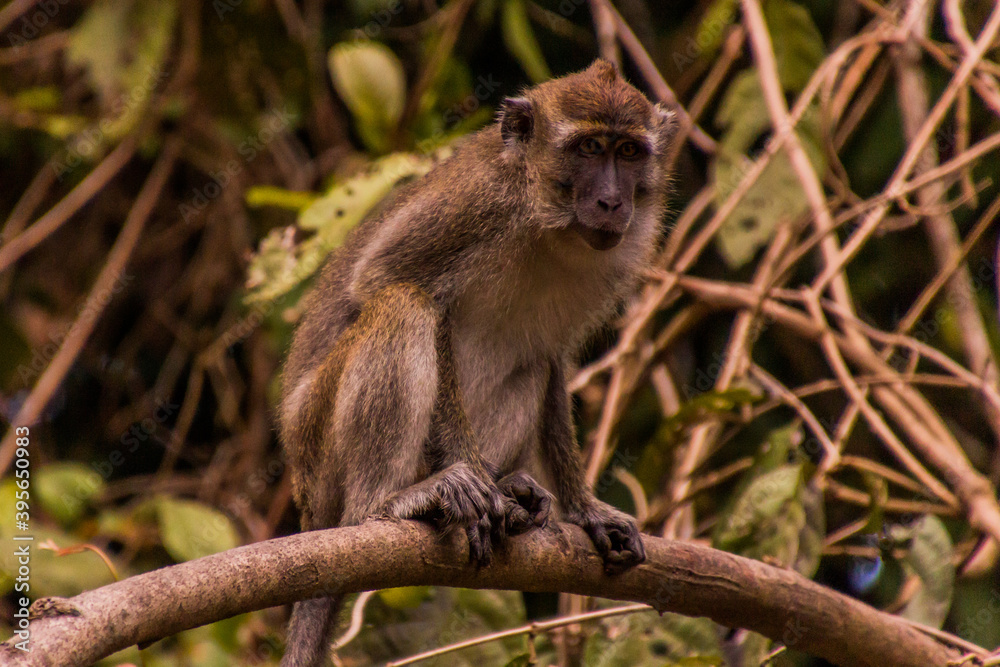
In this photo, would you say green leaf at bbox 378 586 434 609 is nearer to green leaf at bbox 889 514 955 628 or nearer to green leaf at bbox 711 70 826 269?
green leaf at bbox 889 514 955 628

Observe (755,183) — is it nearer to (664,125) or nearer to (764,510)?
(664,125)

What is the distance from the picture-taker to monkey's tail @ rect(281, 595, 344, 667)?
4305 millimetres

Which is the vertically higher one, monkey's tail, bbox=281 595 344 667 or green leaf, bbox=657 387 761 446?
green leaf, bbox=657 387 761 446

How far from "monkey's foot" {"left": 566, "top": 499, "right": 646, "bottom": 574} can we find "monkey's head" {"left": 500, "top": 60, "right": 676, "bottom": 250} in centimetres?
123

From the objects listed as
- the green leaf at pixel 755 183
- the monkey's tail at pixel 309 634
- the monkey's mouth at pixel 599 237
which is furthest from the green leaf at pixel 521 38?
the monkey's tail at pixel 309 634

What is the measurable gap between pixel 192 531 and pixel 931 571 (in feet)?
12.5

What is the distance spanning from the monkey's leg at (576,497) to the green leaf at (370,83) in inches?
100

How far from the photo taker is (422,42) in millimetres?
7910

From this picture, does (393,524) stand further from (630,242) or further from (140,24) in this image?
(140,24)

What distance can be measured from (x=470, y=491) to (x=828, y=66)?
12.9 feet

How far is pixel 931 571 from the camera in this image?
473cm

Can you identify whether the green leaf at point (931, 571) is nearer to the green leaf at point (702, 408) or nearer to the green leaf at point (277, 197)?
the green leaf at point (702, 408)

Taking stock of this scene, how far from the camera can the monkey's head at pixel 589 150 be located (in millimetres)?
4574

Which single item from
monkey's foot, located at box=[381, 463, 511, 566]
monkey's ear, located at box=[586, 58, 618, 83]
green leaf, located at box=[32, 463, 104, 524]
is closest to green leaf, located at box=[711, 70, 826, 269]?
monkey's ear, located at box=[586, 58, 618, 83]
